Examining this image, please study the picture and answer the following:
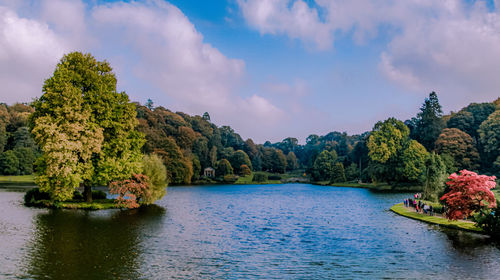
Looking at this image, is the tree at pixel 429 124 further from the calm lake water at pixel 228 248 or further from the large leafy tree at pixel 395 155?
the calm lake water at pixel 228 248

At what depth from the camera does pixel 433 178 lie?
46.8 meters

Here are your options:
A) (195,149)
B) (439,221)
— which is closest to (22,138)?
(195,149)

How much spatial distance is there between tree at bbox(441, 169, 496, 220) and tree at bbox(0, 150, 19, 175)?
109 m

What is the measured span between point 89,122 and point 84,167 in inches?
202

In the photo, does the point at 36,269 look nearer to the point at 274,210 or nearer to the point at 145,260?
the point at 145,260

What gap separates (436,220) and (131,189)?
112 ft

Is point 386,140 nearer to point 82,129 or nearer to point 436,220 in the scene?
point 436,220

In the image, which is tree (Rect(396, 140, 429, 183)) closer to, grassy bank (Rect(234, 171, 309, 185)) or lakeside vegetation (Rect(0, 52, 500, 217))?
lakeside vegetation (Rect(0, 52, 500, 217))

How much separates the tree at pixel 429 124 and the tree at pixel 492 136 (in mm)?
17790

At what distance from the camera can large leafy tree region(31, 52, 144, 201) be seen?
3838 centimetres

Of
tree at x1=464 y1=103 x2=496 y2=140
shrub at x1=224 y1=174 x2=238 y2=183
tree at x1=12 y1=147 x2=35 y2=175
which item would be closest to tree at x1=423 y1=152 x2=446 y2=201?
tree at x1=464 y1=103 x2=496 y2=140

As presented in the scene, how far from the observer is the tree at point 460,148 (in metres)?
90.9

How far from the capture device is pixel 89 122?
134ft

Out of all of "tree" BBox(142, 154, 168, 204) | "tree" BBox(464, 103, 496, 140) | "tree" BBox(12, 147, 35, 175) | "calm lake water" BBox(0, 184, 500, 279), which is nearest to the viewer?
"calm lake water" BBox(0, 184, 500, 279)
